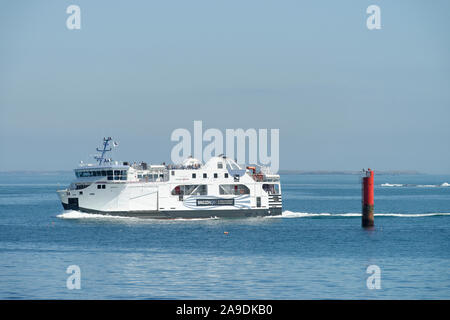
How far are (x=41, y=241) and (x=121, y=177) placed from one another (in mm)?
17072

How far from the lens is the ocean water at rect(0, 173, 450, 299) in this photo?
123ft

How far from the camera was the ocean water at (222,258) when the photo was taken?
123 feet

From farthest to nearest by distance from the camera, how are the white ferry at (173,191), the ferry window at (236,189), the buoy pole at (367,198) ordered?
the ferry window at (236,189) < the white ferry at (173,191) < the buoy pole at (367,198)

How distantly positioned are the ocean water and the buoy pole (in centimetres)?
130

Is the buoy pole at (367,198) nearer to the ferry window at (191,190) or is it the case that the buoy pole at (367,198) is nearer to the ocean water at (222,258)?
the ocean water at (222,258)

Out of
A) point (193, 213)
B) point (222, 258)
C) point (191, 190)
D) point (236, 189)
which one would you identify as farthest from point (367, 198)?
point (222, 258)

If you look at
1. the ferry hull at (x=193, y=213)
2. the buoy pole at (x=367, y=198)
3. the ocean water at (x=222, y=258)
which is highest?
the buoy pole at (x=367, y=198)

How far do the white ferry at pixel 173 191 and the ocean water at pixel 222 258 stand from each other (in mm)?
1384

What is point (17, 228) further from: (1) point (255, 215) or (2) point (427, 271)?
(2) point (427, 271)

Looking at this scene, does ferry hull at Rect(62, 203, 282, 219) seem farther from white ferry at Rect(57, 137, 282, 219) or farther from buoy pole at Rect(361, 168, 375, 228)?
buoy pole at Rect(361, 168, 375, 228)

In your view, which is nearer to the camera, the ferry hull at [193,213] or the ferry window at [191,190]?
the ferry hull at [193,213]

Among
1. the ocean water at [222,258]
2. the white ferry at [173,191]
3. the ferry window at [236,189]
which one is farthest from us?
the ferry window at [236,189]

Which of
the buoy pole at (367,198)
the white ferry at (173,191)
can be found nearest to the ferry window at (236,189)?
the white ferry at (173,191)

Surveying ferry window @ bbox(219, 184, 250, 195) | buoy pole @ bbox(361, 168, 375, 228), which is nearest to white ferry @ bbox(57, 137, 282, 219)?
ferry window @ bbox(219, 184, 250, 195)
